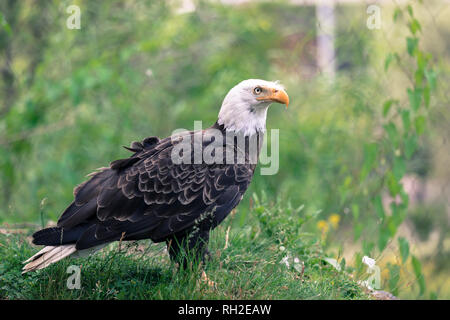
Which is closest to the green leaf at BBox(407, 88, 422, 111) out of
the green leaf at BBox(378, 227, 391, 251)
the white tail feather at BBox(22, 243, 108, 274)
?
the green leaf at BBox(378, 227, 391, 251)

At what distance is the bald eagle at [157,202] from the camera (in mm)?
3535

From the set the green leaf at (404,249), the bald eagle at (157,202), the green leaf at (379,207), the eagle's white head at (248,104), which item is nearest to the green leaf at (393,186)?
the green leaf at (379,207)

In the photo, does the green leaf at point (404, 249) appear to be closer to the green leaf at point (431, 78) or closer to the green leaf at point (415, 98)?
the green leaf at point (415, 98)

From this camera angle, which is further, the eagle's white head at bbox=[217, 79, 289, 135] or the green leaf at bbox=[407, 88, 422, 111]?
the green leaf at bbox=[407, 88, 422, 111]

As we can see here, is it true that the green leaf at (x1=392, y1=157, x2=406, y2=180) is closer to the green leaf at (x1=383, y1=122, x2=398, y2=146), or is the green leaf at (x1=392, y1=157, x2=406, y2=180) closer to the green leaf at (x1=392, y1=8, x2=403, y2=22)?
the green leaf at (x1=383, y1=122, x2=398, y2=146)

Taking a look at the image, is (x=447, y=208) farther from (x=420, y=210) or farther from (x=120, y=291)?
(x=120, y=291)

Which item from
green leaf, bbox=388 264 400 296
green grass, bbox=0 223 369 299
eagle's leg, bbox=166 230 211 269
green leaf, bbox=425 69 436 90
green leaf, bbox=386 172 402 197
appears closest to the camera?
green grass, bbox=0 223 369 299

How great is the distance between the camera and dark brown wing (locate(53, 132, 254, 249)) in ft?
11.7

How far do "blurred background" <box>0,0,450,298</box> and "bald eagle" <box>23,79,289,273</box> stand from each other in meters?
1.62

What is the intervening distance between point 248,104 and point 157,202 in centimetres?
112

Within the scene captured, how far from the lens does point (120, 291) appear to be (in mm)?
3344

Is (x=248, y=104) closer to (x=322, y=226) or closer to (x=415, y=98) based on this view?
(x=415, y=98)

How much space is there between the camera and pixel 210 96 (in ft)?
23.2
